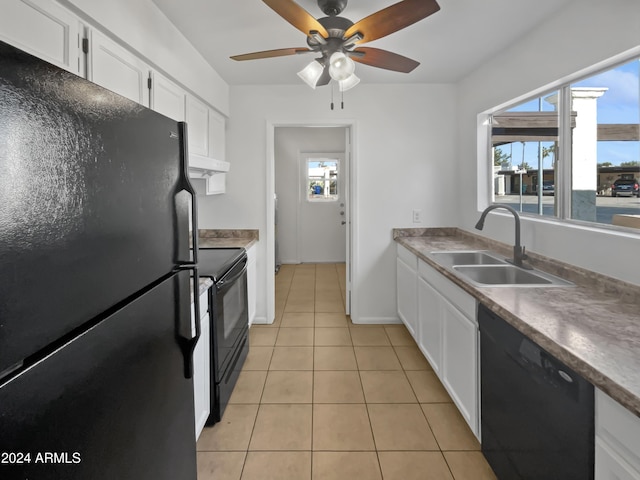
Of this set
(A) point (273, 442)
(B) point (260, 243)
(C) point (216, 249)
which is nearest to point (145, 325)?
(A) point (273, 442)

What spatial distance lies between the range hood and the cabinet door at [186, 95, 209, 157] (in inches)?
3.1

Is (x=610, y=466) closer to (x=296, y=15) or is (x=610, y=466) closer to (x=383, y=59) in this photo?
(x=296, y=15)

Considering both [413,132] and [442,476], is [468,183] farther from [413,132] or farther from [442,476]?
[442,476]

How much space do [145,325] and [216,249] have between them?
1991 millimetres

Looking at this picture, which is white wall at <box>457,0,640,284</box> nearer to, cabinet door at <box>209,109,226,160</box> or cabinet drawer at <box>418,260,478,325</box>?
cabinet drawer at <box>418,260,478,325</box>

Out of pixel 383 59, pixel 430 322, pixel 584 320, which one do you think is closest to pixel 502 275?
pixel 430 322

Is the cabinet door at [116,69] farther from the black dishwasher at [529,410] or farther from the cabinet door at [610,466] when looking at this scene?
the cabinet door at [610,466]

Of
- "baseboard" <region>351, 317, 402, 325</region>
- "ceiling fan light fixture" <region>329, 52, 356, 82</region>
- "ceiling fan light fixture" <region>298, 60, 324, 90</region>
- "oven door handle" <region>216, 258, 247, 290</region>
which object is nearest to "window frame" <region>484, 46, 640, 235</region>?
"ceiling fan light fixture" <region>329, 52, 356, 82</region>

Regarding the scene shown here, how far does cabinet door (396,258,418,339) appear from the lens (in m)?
3.03

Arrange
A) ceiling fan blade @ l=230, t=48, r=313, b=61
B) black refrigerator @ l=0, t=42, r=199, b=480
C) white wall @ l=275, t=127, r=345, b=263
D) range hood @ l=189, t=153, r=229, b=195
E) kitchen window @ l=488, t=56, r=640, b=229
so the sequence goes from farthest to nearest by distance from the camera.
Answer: white wall @ l=275, t=127, r=345, b=263 < range hood @ l=189, t=153, r=229, b=195 < ceiling fan blade @ l=230, t=48, r=313, b=61 < kitchen window @ l=488, t=56, r=640, b=229 < black refrigerator @ l=0, t=42, r=199, b=480

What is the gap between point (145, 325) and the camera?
38.5 inches

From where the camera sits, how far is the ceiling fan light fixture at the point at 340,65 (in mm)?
1879

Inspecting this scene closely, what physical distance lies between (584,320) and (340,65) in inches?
60.8

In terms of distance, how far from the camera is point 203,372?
1.93 meters
